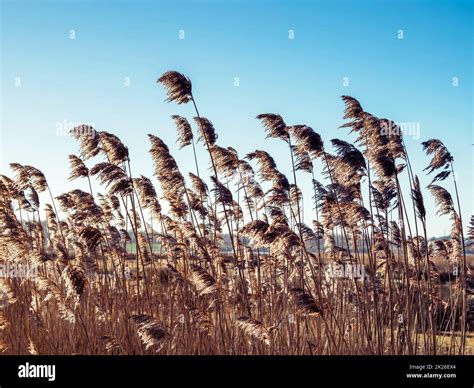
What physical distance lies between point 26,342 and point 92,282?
4.63 ft

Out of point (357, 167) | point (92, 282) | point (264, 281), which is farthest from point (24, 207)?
point (357, 167)

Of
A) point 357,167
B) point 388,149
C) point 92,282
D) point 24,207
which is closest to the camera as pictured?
point 357,167

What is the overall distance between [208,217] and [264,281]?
4.03ft

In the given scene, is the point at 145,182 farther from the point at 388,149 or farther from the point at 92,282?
the point at 388,149

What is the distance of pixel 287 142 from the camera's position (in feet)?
23.0

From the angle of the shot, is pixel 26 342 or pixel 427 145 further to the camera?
pixel 26 342

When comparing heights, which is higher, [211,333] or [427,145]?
[427,145]

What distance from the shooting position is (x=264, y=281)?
9.22m
